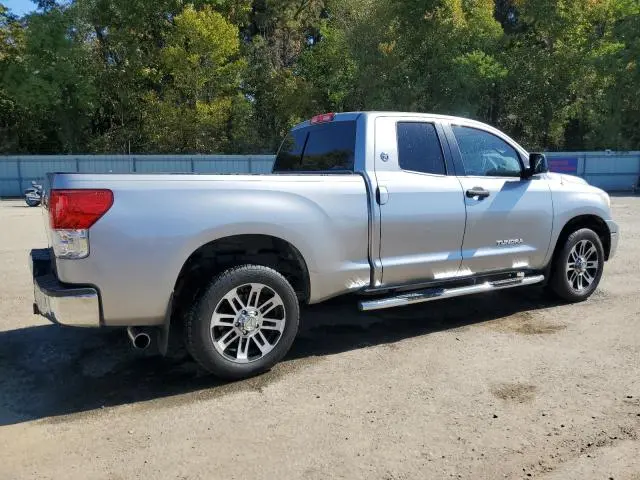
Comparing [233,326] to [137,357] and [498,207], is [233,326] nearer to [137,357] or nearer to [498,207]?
[137,357]

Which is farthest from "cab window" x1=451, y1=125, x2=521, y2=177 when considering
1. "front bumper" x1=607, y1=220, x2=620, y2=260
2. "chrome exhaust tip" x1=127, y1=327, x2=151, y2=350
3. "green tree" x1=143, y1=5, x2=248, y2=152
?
"green tree" x1=143, y1=5, x2=248, y2=152

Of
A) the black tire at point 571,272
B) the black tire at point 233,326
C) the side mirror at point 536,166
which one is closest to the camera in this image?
the black tire at point 233,326

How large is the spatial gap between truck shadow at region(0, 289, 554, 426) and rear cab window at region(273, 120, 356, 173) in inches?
60.8

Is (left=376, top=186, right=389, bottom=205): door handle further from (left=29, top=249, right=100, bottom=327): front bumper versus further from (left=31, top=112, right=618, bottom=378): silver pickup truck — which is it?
(left=29, top=249, right=100, bottom=327): front bumper

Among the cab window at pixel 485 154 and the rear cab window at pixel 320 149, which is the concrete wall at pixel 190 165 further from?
the cab window at pixel 485 154

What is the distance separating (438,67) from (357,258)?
87.6 feet

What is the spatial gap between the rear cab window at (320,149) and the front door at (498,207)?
104cm

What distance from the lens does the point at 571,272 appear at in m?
6.15

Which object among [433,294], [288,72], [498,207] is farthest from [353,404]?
[288,72]

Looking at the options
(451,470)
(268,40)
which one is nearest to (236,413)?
(451,470)

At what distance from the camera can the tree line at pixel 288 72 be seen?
95.0 ft

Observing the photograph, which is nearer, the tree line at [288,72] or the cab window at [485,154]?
the cab window at [485,154]

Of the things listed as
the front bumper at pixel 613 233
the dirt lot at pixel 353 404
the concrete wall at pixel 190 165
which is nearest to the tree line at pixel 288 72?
the concrete wall at pixel 190 165

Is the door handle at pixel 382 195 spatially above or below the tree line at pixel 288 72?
below
